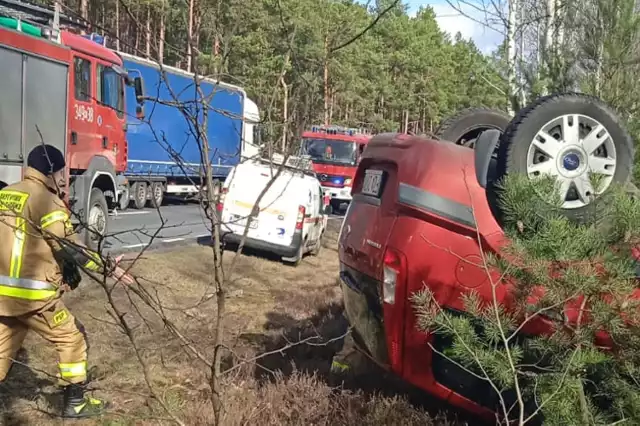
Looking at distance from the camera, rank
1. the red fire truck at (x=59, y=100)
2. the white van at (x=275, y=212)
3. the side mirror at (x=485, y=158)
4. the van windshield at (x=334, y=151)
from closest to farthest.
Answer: the side mirror at (x=485, y=158), the red fire truck at (x=59, y=100), the white van at (x=275, y=212), the van windshield at (x=334, y=151)

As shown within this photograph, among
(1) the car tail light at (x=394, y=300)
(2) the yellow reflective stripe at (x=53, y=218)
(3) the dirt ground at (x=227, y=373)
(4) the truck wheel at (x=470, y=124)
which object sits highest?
(4) the truck wheel at (x=470, y=124)

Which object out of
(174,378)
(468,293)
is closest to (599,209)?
(468,293)

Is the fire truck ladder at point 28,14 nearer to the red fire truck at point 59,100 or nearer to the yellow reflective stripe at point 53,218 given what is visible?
the red fire truck at point 59,100

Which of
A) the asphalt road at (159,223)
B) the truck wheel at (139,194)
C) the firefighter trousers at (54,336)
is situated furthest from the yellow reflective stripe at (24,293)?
the truck wheel at (139,194)

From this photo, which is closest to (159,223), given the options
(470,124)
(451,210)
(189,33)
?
(470,124)

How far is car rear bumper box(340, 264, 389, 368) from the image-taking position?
3795 mm

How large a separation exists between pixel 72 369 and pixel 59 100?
610 cm

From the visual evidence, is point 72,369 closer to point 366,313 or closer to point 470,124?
point 366,313

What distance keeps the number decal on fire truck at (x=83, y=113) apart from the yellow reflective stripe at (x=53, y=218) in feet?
25.6

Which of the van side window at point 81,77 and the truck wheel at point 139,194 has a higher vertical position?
the van side window at point 81,77

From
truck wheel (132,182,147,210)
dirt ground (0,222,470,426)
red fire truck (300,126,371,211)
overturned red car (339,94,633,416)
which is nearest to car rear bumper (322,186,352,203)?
red fire truck (300,126,371,211)

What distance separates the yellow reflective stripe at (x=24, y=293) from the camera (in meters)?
4.19

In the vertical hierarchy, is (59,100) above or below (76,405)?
above

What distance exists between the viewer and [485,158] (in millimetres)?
3490
